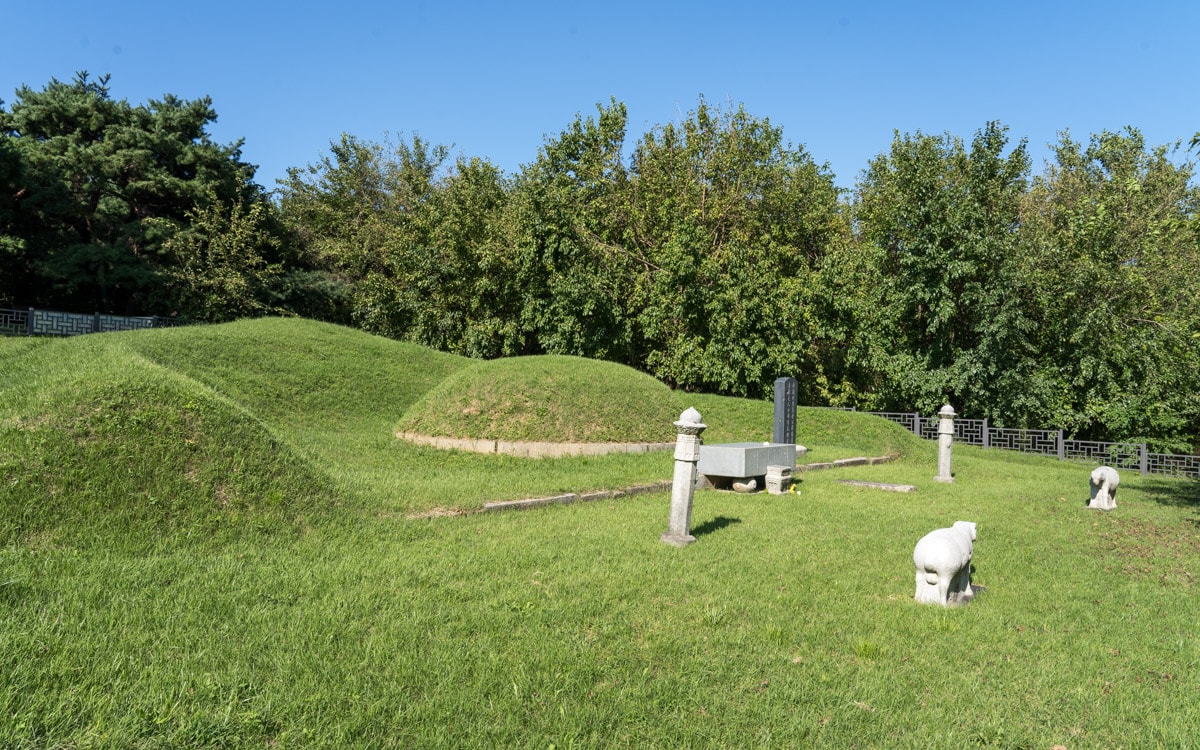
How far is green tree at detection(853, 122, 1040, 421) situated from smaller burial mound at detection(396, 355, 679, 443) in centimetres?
→ 1171

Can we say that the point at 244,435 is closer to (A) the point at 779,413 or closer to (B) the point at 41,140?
(A) the point at 779,413

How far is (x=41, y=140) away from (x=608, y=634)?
116 ft

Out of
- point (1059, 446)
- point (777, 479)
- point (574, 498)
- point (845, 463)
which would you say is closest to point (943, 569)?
point (574, 498)

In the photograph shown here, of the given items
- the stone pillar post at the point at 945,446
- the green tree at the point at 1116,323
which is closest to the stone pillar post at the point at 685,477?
the stone pillar post at the point at 945,446

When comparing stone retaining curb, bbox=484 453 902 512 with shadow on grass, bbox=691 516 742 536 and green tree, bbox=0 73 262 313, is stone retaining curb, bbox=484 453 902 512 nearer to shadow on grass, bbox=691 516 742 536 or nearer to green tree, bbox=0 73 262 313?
shadow on grass, bbox=691 516 742 536

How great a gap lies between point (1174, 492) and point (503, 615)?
15742mm

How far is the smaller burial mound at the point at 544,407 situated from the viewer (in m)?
13.8

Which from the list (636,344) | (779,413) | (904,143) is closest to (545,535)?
(779,413)

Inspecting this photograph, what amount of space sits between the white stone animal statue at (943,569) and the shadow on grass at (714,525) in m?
2.69

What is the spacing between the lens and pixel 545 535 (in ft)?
23.6

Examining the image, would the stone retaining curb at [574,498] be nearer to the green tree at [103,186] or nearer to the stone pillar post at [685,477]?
the stone pillar post at [685,477]

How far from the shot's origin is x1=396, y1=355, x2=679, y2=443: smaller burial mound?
13758mm

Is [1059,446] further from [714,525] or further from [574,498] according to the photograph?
[574,498]

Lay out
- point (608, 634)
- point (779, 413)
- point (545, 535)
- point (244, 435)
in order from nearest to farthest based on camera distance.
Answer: point (608, 634) < point (545, 535) < point (244, 435) < point (779, 413)
